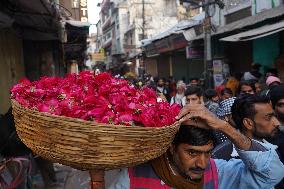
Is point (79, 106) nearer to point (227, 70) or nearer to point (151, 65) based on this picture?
point (227, 70)

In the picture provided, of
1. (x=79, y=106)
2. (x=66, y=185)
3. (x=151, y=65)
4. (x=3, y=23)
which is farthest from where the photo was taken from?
(x=151, y=65)

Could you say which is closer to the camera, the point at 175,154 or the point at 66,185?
the point at 175,154

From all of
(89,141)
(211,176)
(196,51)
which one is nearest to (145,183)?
(211,176)

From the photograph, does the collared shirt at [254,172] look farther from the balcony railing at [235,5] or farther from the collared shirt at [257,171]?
the balcony railing at [235,5]

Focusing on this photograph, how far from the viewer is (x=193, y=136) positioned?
2.02 m

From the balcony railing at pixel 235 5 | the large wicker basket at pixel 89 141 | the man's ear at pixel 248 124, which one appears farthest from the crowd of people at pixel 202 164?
the balcony railing at pixel 235 5

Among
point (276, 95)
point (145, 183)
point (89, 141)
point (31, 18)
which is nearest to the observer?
point (89, 141)

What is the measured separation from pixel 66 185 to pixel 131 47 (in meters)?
40.4

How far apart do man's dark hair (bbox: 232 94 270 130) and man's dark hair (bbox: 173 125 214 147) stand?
0.96 metres

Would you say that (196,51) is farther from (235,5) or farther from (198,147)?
(198,147)

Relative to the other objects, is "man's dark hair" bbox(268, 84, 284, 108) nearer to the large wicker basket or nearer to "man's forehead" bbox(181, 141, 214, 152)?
"man's forehead" bbox(181, 141, 214, 152)

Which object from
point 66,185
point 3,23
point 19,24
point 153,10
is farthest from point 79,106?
point 153,10

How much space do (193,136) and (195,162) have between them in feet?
0.40

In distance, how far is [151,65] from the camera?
34.2 meters
